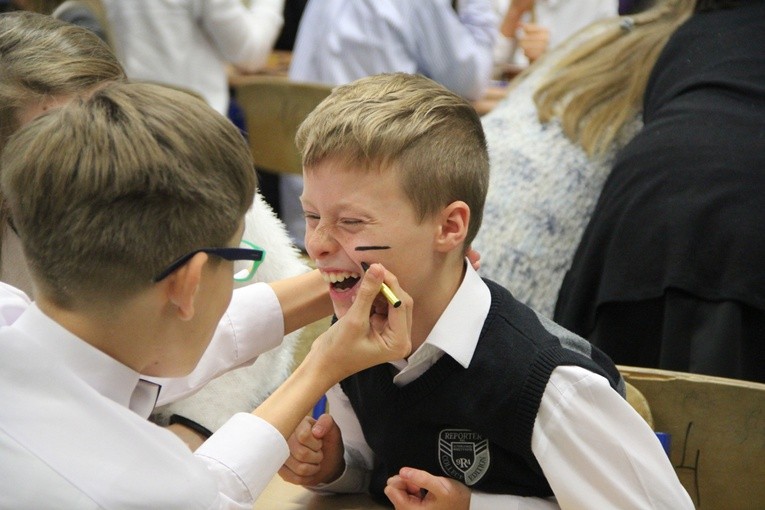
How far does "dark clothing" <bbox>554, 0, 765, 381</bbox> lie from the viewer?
184 cm

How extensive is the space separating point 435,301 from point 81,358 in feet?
1.49

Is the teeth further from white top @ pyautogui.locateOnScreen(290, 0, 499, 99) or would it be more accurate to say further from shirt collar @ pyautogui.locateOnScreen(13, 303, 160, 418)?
white top @ pyautogui.locateOnScreen(290, 0, 499, 99)

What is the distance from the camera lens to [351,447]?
1.35 meters

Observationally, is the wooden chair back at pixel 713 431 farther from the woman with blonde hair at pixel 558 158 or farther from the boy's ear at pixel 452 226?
the woman with blonde hair at pixel 558 158

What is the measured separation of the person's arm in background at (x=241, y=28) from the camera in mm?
3582

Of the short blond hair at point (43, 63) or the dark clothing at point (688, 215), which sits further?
the dark clothing at point (688, 215)

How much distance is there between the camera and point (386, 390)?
47.6 inches

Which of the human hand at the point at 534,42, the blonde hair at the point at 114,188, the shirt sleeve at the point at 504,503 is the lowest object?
the human hand at the point at 534,42

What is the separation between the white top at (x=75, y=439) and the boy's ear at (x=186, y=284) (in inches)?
3.3

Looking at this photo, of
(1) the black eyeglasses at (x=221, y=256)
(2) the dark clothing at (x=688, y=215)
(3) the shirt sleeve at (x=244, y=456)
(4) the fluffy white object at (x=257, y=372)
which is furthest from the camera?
(2) the dark clothing at (x=688, y=215)

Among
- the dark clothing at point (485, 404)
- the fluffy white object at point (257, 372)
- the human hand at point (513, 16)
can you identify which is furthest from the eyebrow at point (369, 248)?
the human hand at point (513, 16)

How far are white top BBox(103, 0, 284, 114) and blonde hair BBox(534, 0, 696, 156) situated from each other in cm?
173

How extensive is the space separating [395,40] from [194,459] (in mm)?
2669

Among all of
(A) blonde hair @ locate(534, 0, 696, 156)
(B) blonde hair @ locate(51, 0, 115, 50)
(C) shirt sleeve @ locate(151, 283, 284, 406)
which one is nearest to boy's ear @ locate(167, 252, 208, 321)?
(C) shirt sleeve @ locate(151, 283, 284, 406)
